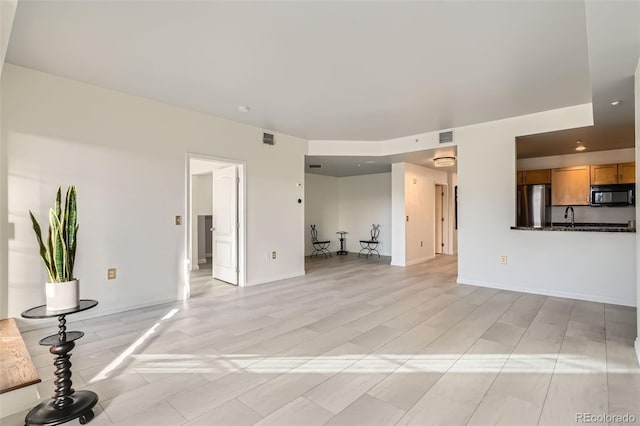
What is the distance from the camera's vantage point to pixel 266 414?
75.1 inches

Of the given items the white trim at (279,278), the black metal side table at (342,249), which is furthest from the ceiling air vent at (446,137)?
the black metal side table at (342,249)

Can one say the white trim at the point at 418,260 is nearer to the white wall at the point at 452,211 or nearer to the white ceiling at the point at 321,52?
the white wall at the point at 452,211

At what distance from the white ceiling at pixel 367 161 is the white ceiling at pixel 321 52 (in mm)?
1811

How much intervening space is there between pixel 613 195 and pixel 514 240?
8.24ft

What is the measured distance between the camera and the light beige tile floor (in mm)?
1942

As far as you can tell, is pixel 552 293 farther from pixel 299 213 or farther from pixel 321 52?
pixel 321 52

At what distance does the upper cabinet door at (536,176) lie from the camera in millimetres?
6434

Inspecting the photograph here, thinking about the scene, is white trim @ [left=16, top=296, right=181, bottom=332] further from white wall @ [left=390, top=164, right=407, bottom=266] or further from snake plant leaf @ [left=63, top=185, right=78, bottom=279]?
white wall @ [left=390, top=164, right=407, bottom=266]

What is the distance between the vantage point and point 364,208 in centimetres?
941

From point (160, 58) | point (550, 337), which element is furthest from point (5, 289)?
point (550, 337)

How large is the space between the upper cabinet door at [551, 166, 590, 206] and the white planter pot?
25.3ft

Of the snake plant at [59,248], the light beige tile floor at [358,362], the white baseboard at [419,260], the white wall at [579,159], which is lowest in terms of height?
the light beige tile floor at [358,362]

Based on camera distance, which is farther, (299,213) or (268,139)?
(299,213)

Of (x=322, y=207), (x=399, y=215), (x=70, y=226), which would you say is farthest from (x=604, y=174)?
(x=70, y=226)
